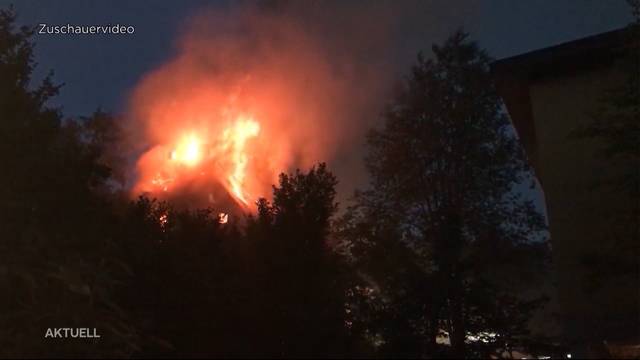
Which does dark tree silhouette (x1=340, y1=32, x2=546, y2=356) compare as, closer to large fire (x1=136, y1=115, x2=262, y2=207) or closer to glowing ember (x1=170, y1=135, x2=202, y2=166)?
large fire (x1=136, y1=115, x2=262, y2=207)

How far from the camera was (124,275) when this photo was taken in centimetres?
746

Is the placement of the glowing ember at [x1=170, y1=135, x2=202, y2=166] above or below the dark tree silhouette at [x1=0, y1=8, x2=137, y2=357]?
above

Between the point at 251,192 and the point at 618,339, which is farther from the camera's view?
the point at 251,192

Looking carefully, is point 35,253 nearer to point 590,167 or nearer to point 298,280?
point 298,280

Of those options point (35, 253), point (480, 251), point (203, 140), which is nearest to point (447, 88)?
point (480, 251)

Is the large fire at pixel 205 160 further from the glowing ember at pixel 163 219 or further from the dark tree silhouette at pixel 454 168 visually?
the glowing ember at pixel 163 219

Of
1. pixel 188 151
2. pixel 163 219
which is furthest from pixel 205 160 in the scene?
pixel 163 219

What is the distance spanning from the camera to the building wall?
12.9 meters

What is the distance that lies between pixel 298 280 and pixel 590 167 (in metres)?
9.64

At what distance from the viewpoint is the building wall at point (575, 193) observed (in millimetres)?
12875

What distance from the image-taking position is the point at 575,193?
13.7m

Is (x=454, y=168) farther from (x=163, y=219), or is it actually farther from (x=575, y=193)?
(x=163, y=219)

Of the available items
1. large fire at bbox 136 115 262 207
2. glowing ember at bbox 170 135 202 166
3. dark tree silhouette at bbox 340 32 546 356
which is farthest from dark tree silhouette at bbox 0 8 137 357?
glowing ember at bbox 170 135 202 166

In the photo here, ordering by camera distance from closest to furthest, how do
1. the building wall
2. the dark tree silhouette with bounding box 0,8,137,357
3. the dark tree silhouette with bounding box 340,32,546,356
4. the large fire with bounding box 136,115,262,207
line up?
1. the dark tree silhouette with bounding box 0,8,137,357
2. the building wall
3. the dark tree silhouette with bounding box 340,32,546,356
4. the large fire with bounding box 136,115,262,207
